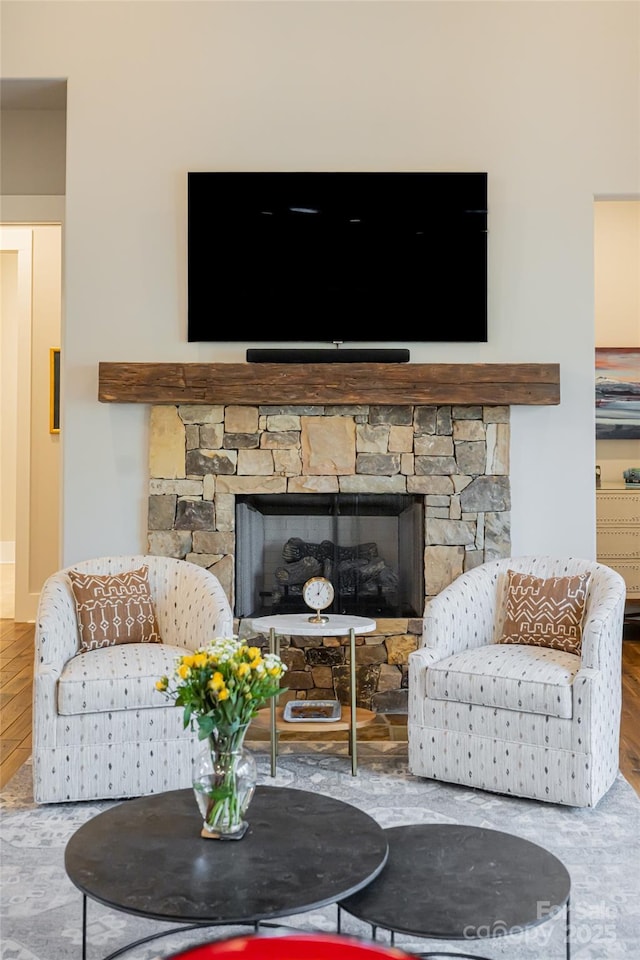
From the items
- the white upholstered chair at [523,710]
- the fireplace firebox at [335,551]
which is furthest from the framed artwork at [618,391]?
the white upholstered chair at [523,710]

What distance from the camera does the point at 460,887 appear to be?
1.95 m

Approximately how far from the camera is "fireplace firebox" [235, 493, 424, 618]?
4734mm

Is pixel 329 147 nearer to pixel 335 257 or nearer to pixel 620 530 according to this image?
pixel 335 257

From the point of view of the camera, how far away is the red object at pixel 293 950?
1.46 m

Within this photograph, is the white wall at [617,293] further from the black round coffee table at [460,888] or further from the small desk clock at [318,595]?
the black round coffee table at [460,888]

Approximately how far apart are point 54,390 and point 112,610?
3.43m

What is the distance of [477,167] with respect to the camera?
4.63m

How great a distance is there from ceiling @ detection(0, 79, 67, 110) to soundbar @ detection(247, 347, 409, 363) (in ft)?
5.64

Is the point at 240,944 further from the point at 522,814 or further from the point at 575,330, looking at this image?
the point at 575,330

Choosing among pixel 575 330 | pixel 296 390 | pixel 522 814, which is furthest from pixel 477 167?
pixel 522 814

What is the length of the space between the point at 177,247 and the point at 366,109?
1.15 metres

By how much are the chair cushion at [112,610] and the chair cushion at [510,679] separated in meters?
1.17

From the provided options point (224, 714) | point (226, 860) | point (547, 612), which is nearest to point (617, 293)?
point (547, 612)

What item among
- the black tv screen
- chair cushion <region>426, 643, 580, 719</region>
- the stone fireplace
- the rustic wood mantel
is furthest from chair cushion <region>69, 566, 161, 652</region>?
the black tv screen
